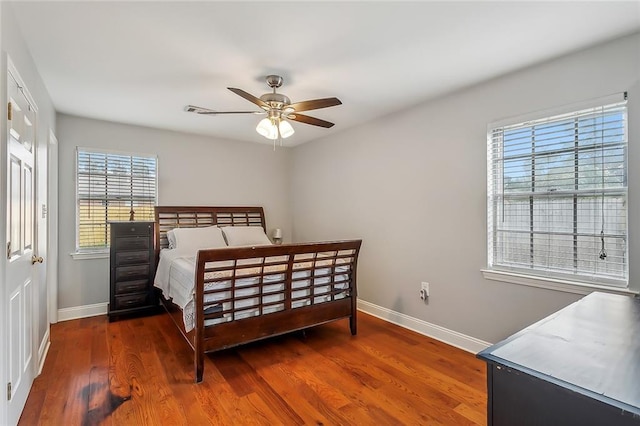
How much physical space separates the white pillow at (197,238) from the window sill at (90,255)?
906mm

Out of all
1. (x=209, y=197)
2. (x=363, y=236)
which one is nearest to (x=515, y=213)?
(x=363, y=236)

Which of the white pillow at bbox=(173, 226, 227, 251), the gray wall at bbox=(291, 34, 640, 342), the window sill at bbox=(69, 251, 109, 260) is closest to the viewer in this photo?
the gray wall at bbox=(291, 34, 640, 342)

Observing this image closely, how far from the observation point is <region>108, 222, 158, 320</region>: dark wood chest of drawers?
374cm

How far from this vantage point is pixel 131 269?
3822 mm

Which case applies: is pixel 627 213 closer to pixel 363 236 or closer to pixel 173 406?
pixel 363 236

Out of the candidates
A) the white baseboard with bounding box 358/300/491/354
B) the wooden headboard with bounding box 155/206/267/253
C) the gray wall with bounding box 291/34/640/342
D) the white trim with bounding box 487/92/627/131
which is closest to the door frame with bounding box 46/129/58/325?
the wooden headboard with bounding box 155/206/267/253

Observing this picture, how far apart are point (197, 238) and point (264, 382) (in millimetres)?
2234

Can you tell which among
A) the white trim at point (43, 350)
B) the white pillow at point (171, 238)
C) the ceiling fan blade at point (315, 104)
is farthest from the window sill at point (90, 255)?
the ceiling fan blade at point (315, 104)

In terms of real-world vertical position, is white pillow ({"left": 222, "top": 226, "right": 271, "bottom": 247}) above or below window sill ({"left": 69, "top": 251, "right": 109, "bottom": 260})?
above

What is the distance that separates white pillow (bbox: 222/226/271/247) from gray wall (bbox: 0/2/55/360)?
1.91 meters

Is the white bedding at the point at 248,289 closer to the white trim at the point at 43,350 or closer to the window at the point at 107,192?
the white trim at the point at 43,350

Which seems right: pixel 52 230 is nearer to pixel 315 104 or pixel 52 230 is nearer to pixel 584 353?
pixel 315 104

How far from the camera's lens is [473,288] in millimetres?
2908

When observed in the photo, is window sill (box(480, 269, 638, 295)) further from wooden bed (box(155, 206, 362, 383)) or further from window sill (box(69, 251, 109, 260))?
window sill (box(69, 251, 109, 260))
